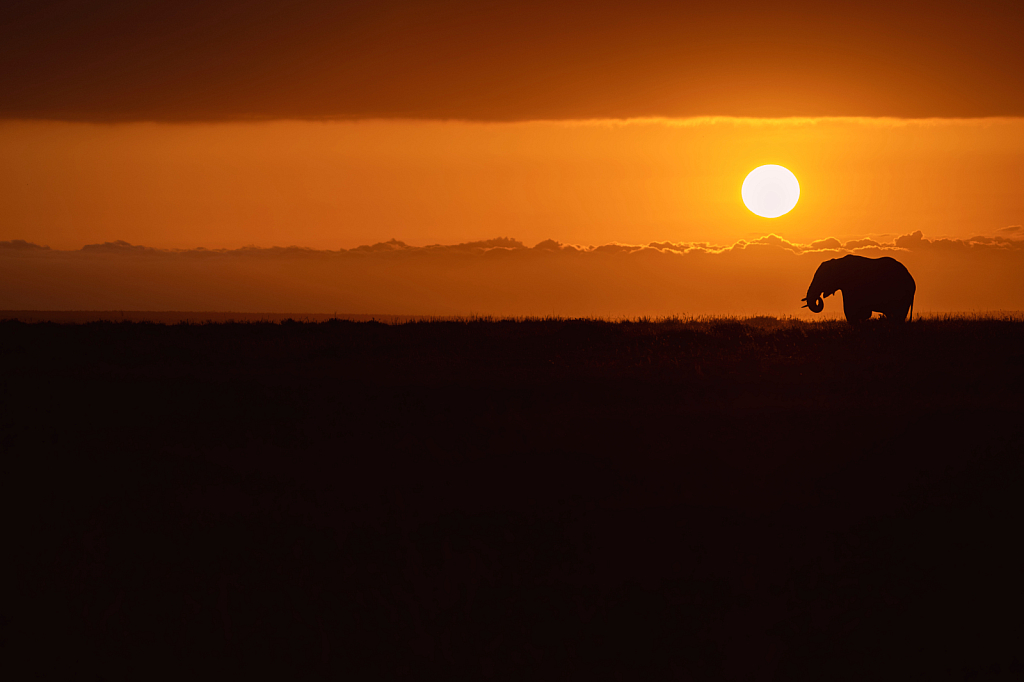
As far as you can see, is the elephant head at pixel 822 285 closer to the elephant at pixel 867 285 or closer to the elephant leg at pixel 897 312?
the elephant at pixel 867 285

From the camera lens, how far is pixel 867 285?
2948 centimetres

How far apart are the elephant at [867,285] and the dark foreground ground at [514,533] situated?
49.2 feet

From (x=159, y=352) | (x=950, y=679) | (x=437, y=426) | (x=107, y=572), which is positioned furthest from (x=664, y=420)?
(x=159, y=352)

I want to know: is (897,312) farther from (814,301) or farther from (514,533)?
(514,533)

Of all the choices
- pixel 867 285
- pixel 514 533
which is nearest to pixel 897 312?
pixel 867 285

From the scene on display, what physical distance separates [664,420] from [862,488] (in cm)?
366

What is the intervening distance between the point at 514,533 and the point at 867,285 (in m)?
26.0

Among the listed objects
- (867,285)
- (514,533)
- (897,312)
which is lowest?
(514,533)

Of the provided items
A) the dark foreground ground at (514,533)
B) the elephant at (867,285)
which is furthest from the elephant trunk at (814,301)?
the dark foreground ground at (514,533)

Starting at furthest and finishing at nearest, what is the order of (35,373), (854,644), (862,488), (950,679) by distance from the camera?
(35,373) < (862,488) < (854,644) < (950,679)

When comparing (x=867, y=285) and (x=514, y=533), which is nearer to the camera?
(x=514, y=533)

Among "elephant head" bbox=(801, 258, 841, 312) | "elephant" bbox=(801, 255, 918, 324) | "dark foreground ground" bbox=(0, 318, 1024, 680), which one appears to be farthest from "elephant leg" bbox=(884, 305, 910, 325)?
"dark foreground ground" bbox=(0, 318, 1024, 680)

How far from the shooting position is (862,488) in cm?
891

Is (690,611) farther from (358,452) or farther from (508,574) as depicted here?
(358,452)
